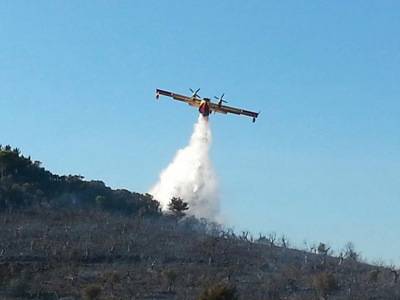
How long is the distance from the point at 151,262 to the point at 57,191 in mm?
36040

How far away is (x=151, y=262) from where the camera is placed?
185 ft

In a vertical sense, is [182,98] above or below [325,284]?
above

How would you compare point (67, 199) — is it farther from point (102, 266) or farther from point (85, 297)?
point (85, 297)

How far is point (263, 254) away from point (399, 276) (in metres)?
8.46

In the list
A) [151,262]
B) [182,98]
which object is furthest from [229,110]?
[151,262]

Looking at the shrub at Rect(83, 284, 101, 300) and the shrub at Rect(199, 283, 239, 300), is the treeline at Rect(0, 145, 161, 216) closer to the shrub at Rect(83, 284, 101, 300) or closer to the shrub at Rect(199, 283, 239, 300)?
the shrub at Rect(83, 284, 101, 300)

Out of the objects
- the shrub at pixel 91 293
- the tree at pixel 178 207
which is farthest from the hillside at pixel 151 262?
the tree at pixel 178 207

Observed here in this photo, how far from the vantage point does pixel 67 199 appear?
86.7 m

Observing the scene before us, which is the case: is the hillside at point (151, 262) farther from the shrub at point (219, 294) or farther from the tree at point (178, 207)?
the tree at point (178, 207)

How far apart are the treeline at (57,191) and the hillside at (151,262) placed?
2.15 feet

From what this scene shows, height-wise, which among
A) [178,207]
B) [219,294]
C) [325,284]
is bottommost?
[219,294]

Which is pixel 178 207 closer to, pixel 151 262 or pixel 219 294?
pixel 151 262

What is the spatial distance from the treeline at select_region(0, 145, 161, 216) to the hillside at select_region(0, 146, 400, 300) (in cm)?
65

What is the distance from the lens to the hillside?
48.8m
